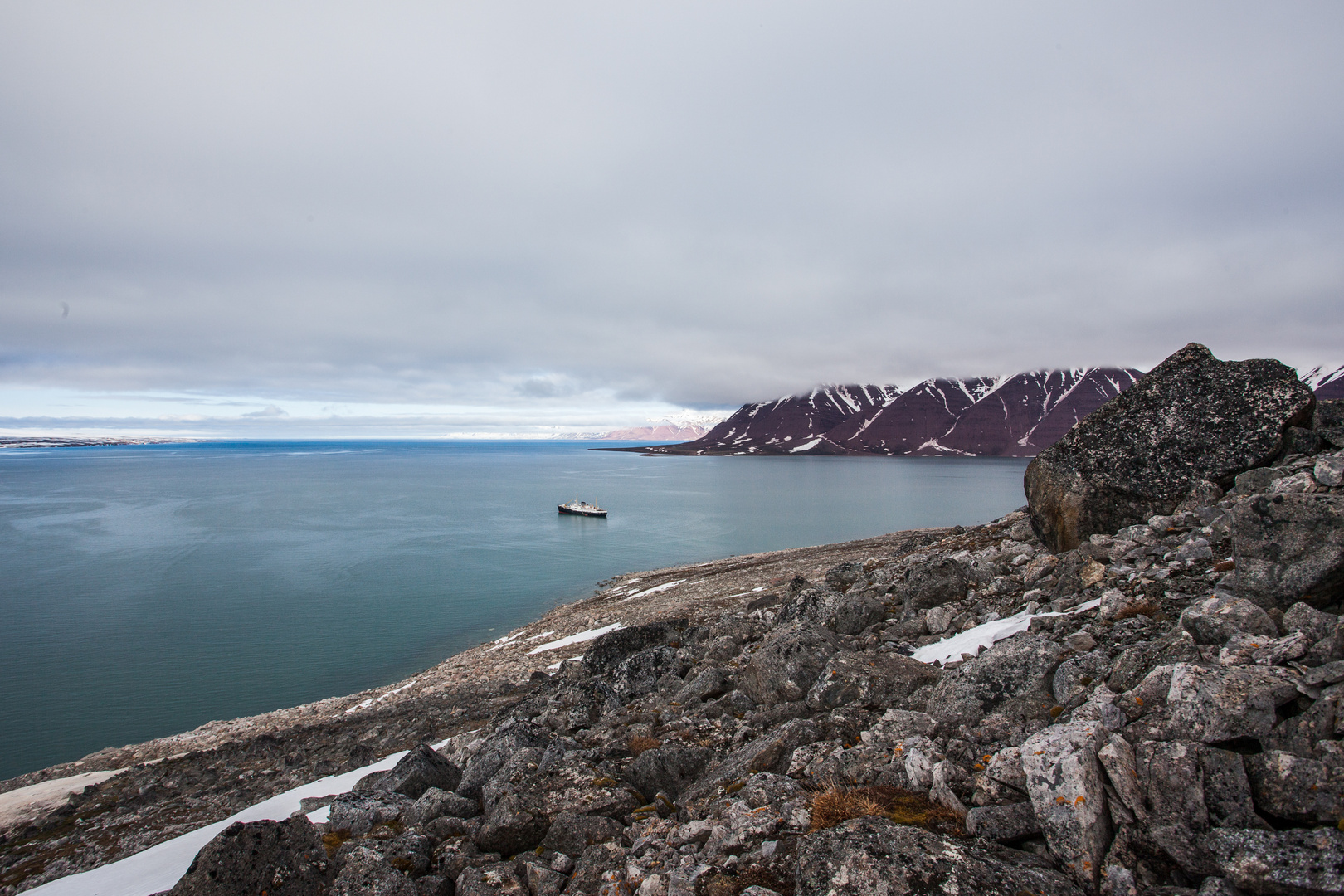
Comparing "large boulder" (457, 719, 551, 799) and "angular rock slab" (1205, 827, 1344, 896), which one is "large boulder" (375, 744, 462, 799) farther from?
"angular rock slab" (1205, 827, 1344, 896)

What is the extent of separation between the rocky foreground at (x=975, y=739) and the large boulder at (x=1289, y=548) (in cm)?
2

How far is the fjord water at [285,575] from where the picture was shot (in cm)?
2506

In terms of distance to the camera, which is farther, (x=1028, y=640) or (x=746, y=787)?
(x=1028, y=640)

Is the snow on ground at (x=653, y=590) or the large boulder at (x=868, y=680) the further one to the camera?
the snow on ground at (x=653, y=590)

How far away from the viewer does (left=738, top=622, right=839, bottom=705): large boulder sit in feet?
28.5

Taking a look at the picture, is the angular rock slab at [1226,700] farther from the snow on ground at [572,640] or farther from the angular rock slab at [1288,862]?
the snow on ground at [572,640]

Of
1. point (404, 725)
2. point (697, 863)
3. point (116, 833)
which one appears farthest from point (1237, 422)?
point (116, 833)

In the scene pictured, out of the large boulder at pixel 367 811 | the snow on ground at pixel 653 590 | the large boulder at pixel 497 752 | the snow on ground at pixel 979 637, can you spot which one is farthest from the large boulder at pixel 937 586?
the snow on ground at pixel 653 590

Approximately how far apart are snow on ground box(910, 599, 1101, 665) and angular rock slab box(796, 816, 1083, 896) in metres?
4.55

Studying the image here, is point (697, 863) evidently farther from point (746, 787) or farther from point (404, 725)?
point (404, 725)

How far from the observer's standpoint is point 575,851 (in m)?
5.90

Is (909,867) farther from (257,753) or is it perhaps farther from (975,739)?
(257,753)

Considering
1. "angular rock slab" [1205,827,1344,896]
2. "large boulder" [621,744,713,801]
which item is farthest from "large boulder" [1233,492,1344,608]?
"large boulder" [621,744,713,801]

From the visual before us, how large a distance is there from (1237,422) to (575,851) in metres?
12.4
